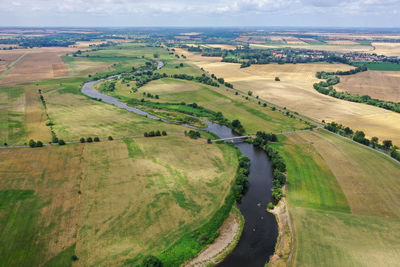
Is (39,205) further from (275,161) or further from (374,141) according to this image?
(374,141)

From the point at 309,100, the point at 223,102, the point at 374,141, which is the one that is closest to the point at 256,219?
the point at 374,141

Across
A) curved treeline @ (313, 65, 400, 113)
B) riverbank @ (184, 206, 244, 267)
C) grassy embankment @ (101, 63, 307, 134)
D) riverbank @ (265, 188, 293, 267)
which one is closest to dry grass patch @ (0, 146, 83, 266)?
riverbank @ (184, 206, 244, 267)

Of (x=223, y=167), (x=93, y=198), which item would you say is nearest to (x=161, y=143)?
(x=223, y=167)

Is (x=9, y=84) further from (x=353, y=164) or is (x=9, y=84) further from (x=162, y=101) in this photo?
(x=353, y=164)

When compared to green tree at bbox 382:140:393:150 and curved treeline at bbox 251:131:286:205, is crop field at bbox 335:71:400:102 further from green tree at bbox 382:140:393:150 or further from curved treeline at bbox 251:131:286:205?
curved treeline at bbox 251:131:286:205

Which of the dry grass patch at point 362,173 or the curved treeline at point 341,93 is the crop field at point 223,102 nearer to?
the dry grass patch at point 362,173

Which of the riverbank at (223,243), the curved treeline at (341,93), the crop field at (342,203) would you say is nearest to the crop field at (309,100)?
the curved treeline at (341,93)
